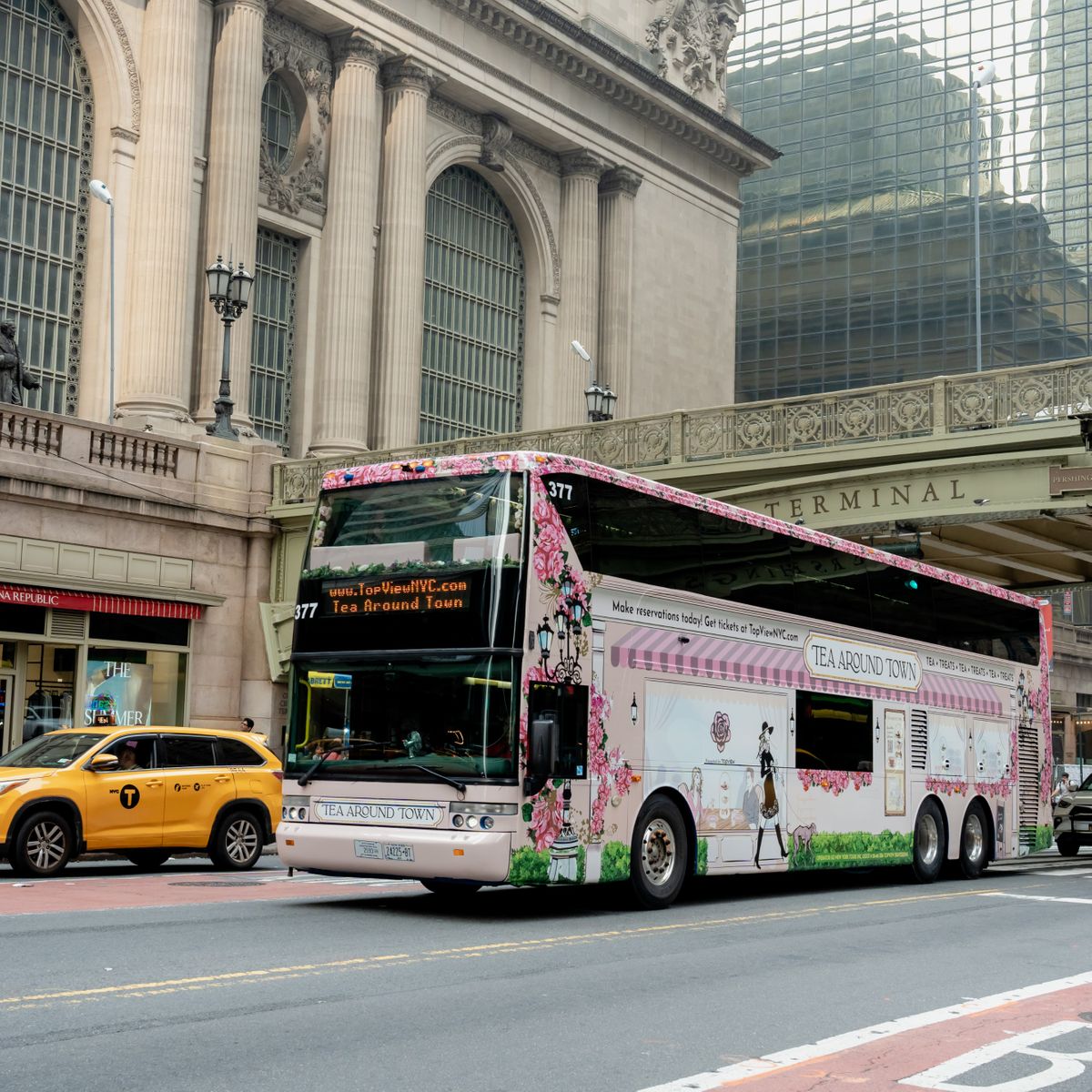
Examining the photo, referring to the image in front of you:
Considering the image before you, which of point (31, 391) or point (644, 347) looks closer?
point (31, 391)

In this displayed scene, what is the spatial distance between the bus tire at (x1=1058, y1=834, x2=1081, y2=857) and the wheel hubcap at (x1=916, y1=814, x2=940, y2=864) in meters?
9.16

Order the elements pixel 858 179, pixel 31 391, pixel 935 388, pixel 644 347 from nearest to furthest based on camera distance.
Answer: pixel 935 388 < pixel 31 391 < pixel 644 347 < pixel 858 179

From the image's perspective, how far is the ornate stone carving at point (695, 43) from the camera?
54438mm

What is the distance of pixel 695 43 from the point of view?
55750 millimetres

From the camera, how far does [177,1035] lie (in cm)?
740

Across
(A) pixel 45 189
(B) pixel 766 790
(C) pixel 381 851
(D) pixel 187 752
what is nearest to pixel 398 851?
(C) pixel 381 851

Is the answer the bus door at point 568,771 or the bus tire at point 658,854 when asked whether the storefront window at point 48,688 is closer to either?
the bus tire at point 658,854

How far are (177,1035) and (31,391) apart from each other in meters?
31.6

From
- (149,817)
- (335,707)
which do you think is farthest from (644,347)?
(335,707)

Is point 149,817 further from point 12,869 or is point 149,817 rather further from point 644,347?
point 644,347

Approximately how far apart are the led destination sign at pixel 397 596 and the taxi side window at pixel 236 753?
6067 millimetres

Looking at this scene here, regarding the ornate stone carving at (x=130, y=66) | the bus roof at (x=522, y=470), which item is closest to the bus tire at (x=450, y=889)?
the bus roof at (x=522, y=470)

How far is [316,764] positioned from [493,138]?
37277 mm

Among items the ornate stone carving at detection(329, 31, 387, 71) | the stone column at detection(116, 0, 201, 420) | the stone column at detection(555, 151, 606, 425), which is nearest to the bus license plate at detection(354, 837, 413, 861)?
the stone column at detection(116, 0, 201, 420)
